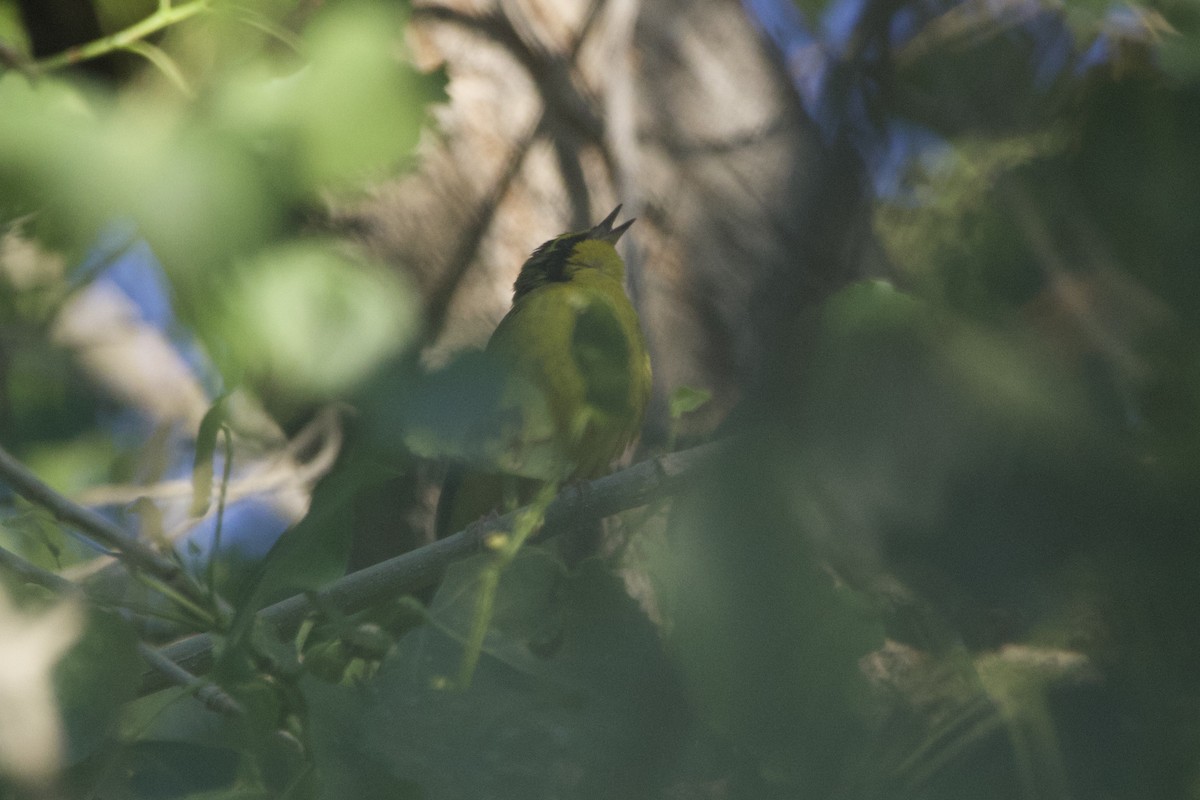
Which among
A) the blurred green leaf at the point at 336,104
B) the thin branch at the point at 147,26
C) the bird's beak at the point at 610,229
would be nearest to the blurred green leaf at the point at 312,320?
the blurred green leaf at the point at 336,104

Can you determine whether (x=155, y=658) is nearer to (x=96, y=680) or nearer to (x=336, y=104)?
(x=96, y=680)

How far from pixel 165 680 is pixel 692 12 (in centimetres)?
211

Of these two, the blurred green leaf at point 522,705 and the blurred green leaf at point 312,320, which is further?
the blurred green leaf at point 312,320

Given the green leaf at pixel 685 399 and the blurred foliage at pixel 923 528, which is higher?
the blurred foliage at pixel 923 528

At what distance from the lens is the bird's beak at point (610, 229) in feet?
7.25

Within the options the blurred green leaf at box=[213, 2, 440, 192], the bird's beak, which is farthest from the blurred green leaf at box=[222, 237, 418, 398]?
the bird's beak

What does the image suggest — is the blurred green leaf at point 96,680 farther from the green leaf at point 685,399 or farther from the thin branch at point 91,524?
the green leaf at point 685,399

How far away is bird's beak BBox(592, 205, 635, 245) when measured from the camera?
2210 millimetres

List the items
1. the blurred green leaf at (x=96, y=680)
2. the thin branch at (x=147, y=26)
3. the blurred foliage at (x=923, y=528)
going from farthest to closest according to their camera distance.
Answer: the thin branch at (x=147, y=26) < the blurred green leaf at (x=96, y=680) < the blurred foliage at (x=923, y=528)

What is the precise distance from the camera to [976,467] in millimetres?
312

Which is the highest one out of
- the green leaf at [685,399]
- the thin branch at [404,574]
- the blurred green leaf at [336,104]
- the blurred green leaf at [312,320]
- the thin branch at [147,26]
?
the thin branch at [147,26]

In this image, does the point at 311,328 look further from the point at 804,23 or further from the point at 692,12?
the point at 692,12

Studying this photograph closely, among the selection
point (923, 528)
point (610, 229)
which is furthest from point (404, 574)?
point (610, 229)

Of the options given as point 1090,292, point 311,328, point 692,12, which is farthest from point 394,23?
point 692,12
